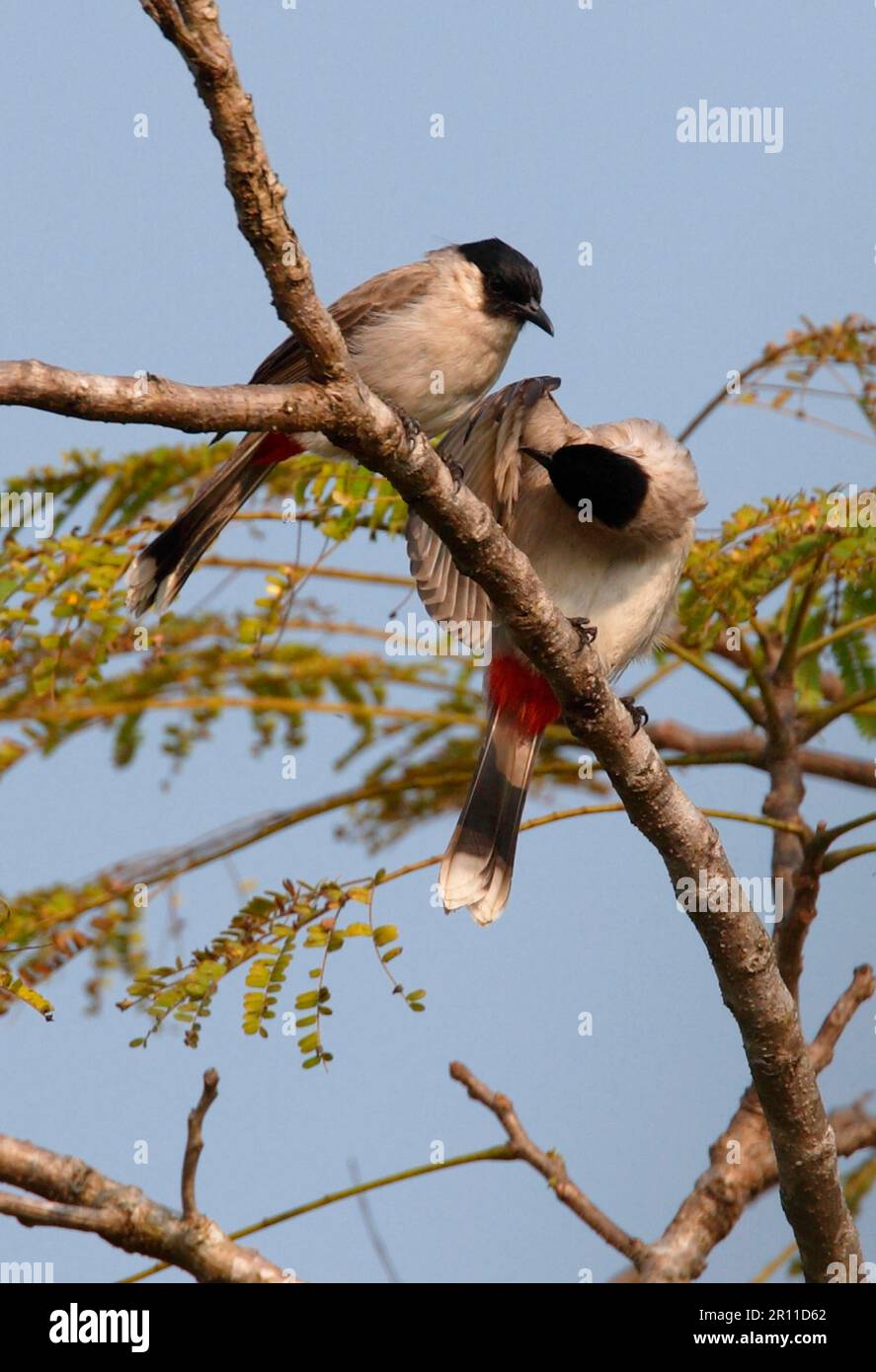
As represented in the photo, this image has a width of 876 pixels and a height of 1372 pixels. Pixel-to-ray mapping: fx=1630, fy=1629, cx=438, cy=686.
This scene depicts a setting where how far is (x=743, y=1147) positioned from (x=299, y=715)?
5.90ft

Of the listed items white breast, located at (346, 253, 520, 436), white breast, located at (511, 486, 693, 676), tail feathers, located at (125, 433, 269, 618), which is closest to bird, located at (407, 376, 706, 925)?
white breast, located at (511, 486, 693, 676)

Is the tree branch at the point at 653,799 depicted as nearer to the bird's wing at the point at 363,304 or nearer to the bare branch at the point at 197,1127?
the bare branch at the point at 197,1127

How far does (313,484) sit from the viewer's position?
448 centimetres

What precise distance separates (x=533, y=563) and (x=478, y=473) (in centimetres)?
31

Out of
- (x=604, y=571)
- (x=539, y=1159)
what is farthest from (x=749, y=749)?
(x=539, y=1159)

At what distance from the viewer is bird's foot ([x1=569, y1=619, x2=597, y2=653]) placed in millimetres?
3407

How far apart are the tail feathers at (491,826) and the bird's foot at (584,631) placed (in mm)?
436

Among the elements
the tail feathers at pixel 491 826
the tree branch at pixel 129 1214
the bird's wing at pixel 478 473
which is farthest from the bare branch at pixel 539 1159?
the bird's wing at pixel 478 473

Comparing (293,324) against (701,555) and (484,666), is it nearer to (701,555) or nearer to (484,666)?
(701,555)

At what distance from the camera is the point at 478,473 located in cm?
457

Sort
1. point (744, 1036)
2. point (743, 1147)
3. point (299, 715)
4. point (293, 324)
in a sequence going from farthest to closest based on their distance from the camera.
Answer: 1. point (299, 715)
2. point (743, 1147)
3. point (744, 1036)
4. point (293, 324)

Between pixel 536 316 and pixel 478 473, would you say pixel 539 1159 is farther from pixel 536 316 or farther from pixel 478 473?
pixel 536 316
